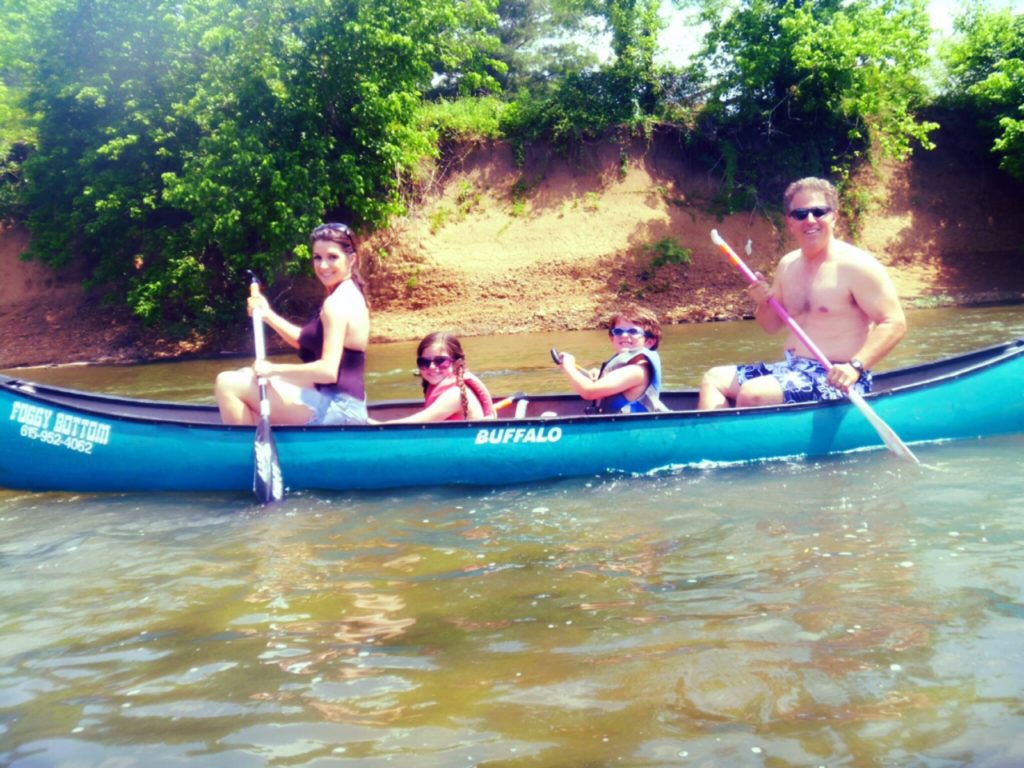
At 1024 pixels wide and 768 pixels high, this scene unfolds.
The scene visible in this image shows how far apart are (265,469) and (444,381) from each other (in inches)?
47.2

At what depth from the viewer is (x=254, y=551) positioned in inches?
184

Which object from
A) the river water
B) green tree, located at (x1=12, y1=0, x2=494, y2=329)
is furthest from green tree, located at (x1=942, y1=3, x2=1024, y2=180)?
the river water

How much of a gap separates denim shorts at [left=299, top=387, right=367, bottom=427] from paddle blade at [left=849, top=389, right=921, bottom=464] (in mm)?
2980

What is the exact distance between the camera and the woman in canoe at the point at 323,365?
5.59 m

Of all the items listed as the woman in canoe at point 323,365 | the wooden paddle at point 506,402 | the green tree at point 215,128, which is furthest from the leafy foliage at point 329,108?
the woman in canoe at point 323,365

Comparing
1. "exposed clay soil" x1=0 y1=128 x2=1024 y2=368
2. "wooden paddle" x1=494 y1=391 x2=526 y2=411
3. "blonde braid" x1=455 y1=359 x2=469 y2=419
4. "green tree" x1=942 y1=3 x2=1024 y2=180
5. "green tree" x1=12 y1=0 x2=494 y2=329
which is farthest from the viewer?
"green tree" x1=942 y1=3 x2=1024 y2=180

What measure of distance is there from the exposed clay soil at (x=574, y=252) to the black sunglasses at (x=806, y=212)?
41.3 ft

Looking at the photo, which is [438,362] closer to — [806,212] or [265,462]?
[265,462]

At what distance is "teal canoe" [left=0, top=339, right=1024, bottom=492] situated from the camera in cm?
579

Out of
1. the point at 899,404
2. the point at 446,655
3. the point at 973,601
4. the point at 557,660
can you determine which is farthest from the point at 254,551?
the point at 899,404

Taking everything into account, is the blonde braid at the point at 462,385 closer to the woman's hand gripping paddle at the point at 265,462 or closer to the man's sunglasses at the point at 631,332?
the man's sunglasses at the point at 631,332

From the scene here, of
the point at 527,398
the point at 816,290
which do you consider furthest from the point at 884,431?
the point at 527,398

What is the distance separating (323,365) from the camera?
222 inches

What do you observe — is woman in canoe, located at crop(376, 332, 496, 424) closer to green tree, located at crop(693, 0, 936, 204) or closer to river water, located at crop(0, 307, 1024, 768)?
river water, located at crop(0, 307, 1024, 768)
